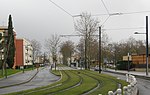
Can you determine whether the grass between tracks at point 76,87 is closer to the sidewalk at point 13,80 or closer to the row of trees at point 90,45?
the sidewalk at point 13,80

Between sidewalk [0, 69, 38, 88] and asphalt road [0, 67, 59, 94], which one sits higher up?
asphalt road [0, 67, 59, 94]

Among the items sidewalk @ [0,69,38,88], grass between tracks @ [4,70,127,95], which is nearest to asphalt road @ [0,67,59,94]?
sidewalk @ [0,69,38,88]

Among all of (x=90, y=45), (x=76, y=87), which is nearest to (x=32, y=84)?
(x=76, y=87)

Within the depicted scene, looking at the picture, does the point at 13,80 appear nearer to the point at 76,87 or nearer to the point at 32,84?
the point at 32,84

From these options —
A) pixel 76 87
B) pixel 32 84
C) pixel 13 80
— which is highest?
pixel 76 87

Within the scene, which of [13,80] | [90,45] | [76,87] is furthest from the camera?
[90,45]

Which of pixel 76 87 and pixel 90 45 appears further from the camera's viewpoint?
pixel 90 45

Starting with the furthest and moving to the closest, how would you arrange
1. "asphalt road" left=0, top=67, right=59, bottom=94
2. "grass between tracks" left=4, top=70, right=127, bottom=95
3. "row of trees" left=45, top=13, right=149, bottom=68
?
"row of trees" left=45, top=13, right=149, bottom=68 → "asphalt road" left=0, top=67, right=59, bottom=94 → "grass between tracks" left=4, top=70, right=127, bottom=95

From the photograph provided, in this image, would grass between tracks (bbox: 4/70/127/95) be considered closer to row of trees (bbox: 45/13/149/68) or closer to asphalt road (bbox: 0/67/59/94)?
asphalt road (bbox: 0/67/59/94)

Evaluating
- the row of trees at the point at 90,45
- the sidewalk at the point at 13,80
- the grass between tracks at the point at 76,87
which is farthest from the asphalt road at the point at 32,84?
the row of trees at the point at 90,45

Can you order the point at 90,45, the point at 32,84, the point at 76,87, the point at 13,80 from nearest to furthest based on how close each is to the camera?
the point at 76,87
the point at 32,84
the point at 13,80
the point at 90,45

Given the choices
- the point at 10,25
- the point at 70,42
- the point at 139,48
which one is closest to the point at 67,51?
the point at 70,42

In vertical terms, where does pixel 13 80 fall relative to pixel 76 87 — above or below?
below

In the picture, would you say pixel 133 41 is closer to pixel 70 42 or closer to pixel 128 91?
pixel 70 42
